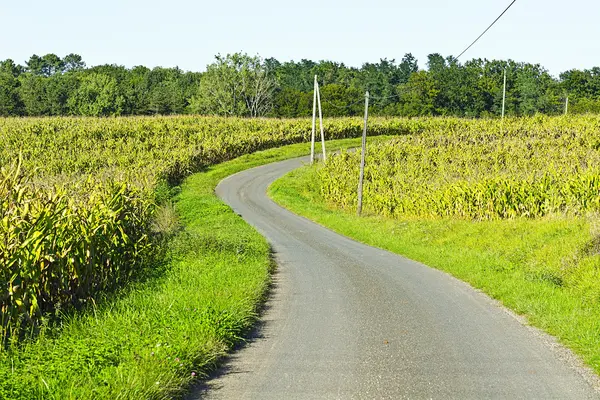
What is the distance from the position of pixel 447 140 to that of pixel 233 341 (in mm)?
51123

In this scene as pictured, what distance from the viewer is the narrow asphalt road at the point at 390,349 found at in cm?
781

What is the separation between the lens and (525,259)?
19.6 m

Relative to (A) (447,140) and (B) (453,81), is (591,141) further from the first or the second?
(B) (453,81)

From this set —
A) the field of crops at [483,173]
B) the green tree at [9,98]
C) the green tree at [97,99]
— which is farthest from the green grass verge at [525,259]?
the green tree at [9,98]

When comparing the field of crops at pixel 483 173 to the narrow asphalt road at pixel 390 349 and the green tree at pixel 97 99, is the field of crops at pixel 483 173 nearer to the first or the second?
the narrow asphalt road at pixel 390 349

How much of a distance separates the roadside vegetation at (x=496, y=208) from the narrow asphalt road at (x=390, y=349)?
83 cm

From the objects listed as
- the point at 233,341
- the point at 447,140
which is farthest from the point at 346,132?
the point at 233,341

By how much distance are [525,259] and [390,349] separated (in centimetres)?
1130

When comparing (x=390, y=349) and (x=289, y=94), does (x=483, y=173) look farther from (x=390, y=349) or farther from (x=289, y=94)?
(x=289, y=94)

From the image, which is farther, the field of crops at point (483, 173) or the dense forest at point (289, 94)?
the dense forest at point (289, 94)

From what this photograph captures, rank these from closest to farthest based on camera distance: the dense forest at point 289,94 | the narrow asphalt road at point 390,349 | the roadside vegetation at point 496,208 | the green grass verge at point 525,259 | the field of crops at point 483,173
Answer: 1. the narrow asphalt road at point 390,349
2. the green grass verge at point 525,259
3. the roadside vegetation at point 496,208
4. the field of crops at point 483,173
5. the dense forest at point 289,94

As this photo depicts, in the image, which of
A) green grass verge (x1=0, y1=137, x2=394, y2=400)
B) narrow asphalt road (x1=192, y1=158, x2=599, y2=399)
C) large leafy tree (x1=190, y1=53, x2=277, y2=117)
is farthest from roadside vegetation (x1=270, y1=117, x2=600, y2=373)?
large leafy tree (x1=190, y1=53, x2=277, y2=117)

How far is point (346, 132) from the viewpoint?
276ft

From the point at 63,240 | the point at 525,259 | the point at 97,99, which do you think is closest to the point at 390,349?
the point at 63,240
